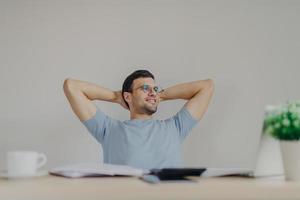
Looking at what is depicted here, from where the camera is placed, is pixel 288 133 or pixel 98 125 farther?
pixel 98 125

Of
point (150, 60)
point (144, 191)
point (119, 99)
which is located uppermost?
point (150, 60)

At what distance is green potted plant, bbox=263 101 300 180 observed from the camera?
1004 millimetres

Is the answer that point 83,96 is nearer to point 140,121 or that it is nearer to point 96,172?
point 140,121

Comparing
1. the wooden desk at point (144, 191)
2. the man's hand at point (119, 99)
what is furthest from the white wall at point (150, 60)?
the wooden desk at point (144, 191)

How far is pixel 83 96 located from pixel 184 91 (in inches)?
20.0

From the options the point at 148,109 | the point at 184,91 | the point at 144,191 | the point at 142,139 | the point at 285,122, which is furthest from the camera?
the point at 184,91

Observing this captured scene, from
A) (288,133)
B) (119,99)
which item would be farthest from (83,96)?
(288,133)

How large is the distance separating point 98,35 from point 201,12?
0.61 metres

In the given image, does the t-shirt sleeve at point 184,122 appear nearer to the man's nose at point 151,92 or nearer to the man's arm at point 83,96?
the man's nose at point 151,92

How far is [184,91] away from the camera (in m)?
1.99

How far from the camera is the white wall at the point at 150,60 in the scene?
85.0 inches

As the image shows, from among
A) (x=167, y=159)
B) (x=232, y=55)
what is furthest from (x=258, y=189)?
(x=232, y=55)

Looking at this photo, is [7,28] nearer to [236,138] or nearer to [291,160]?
[236,138]

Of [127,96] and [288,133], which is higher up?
[127,96]
